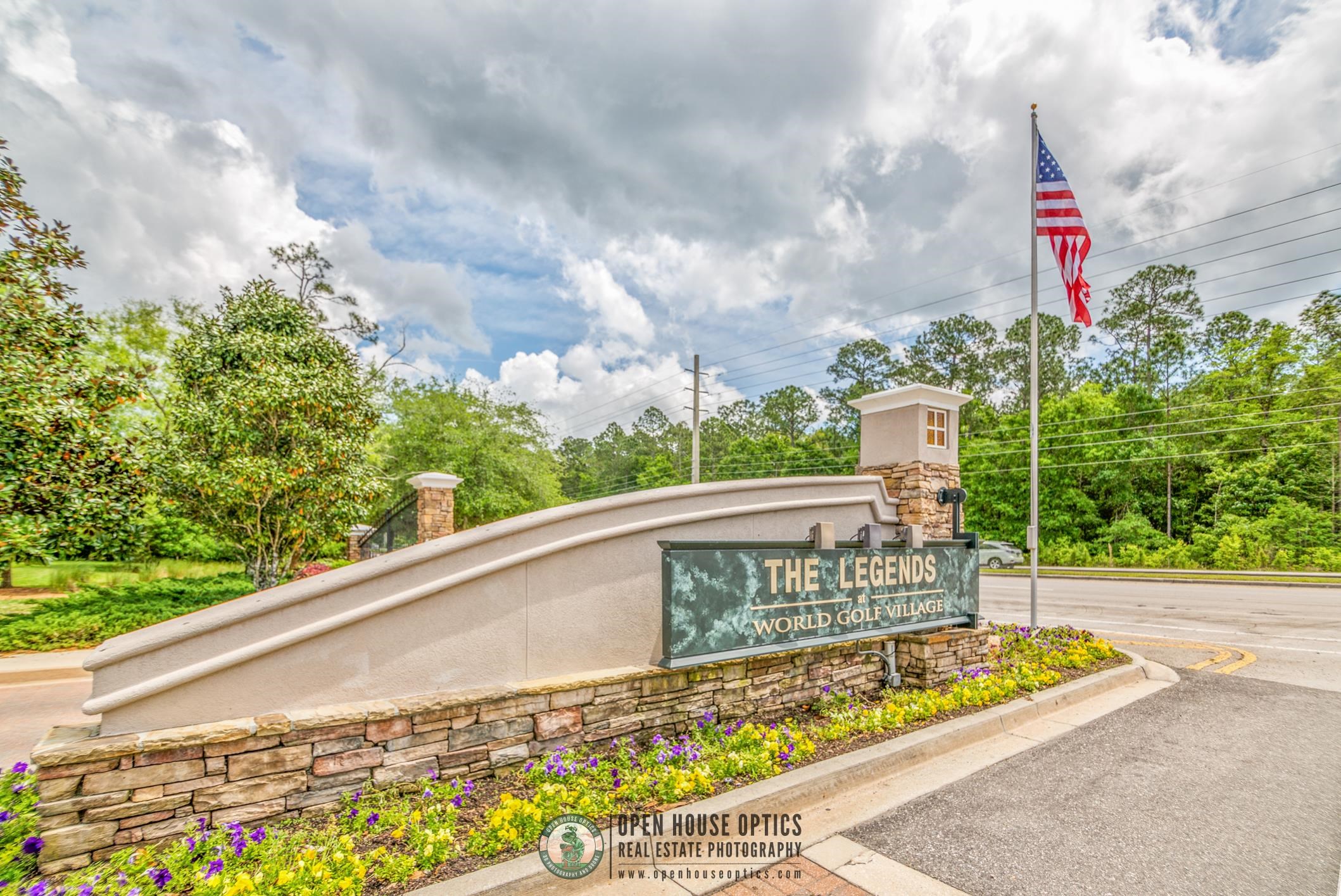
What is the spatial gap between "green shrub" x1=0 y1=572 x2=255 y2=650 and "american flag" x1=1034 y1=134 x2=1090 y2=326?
12.5 metres

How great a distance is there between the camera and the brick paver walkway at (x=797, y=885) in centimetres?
291

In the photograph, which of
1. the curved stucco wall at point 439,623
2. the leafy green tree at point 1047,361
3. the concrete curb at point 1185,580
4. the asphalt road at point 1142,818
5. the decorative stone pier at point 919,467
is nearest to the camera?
the asphalt road at point 1142,818

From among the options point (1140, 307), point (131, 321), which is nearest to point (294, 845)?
point (131, 321)

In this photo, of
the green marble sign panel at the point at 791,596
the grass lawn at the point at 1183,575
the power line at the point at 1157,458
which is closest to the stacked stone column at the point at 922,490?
the green marble sign panel at the point at 791,596

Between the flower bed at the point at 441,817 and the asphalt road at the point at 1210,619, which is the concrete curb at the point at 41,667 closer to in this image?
the flower bed at the point at 441,817

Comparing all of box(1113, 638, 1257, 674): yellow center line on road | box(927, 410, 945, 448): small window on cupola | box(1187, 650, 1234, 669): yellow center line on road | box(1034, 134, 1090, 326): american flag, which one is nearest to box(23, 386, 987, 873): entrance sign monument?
box(927, 410, 945, 448): small window on cupola

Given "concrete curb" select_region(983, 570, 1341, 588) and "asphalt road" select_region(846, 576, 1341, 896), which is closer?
"asphalt road" select_region(846, 576, 1341, 896)

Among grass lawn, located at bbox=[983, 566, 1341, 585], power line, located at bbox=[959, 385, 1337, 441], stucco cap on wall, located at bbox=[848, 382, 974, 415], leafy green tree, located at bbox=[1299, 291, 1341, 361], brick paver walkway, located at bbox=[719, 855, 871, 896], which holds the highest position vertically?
leafy green tree, located at bbox=[1299, 291, 1341, 361]

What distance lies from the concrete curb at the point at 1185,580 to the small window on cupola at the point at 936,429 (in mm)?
16831

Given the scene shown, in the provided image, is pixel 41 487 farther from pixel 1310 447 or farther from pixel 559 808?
pixel 1310 447

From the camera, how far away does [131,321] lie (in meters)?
17.7

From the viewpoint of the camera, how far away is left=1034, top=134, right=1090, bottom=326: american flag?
8133 millimetres

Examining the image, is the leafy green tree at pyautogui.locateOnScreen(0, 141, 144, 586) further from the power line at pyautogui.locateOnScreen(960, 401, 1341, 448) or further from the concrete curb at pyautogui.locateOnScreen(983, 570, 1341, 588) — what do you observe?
the power line at pyautogui.locateOnScreen(960, 401, 1341, 448)

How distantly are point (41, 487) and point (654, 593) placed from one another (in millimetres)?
7519
